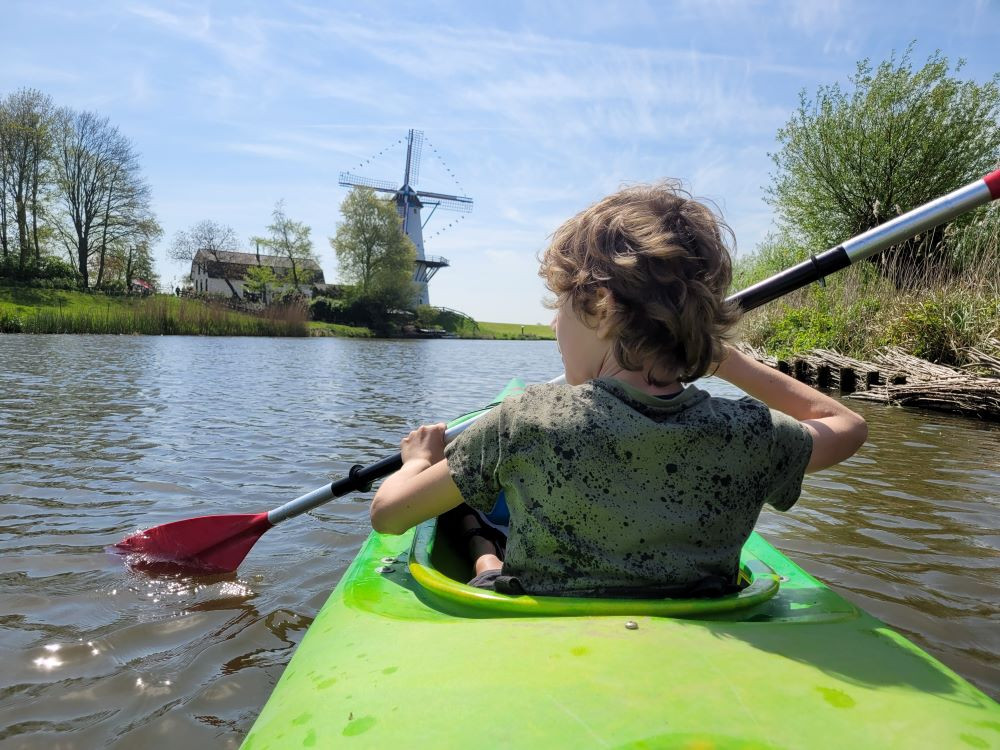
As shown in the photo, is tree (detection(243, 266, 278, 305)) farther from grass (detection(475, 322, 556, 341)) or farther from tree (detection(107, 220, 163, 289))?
grass (detection(475, 322, 556, 341))

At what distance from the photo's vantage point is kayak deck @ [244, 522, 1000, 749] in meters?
1.00

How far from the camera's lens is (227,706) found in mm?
2201

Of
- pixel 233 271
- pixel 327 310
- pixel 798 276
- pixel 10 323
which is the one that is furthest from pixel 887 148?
pixel 233 271

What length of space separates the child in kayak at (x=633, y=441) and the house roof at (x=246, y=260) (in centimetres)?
5043

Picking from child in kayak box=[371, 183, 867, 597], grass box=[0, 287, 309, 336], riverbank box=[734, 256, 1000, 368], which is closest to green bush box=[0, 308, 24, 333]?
grass box=[0, 287, 309, 336]

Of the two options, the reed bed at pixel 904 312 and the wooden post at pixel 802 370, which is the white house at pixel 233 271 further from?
the wooden post at pixel 802 370

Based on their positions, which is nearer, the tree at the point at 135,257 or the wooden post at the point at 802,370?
the wooden post at the point at 802,370

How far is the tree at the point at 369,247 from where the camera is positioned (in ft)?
153

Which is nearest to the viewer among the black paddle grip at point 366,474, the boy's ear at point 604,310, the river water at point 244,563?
the boy's ear at point 604,310

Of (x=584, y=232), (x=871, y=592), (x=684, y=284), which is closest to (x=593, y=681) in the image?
(x=684, y=284)

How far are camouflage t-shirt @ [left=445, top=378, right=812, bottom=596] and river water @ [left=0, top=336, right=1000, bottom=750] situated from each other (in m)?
1.29

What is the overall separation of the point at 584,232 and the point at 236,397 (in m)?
8.96

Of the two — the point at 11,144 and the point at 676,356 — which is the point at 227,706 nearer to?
the point at 676,356

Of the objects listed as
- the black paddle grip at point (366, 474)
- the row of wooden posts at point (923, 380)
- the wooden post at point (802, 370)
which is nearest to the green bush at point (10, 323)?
the wooden post at point (802, 370)
